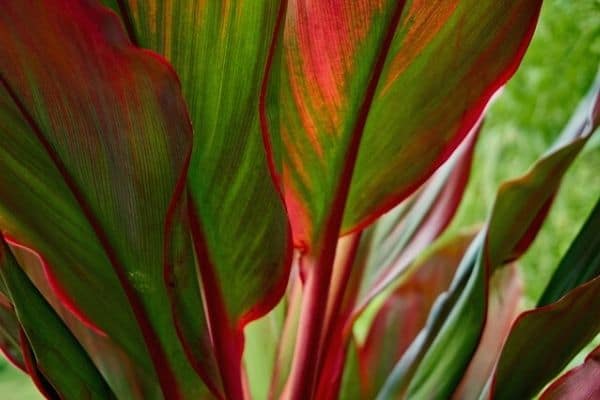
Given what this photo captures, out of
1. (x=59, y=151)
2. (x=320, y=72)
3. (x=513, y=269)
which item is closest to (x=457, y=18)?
(x=320, y=72)

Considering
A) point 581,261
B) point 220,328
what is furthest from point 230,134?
point 581,261

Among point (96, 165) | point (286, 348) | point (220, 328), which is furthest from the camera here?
point (286, 348)

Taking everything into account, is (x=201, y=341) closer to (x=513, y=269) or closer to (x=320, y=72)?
(x=320, y=72)

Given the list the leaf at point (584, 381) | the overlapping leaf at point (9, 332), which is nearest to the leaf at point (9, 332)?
the overlapping leaf at point (9, 332)

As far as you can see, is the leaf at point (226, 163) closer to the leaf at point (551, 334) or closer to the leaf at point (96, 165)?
the leaf at point (96, 165)

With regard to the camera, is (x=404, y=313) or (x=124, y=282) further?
(x=404, y=313)

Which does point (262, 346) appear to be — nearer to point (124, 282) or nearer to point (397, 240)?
point (397, 240)
